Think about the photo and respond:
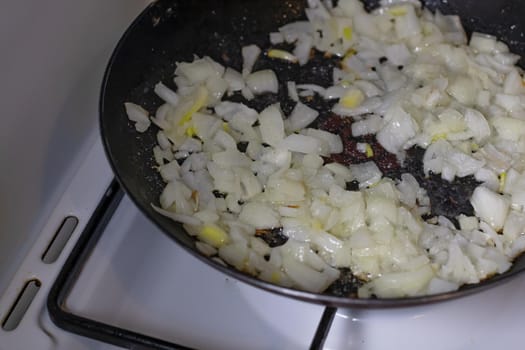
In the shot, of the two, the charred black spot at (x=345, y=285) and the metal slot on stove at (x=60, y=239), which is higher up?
the metal slot on stove at (x=60, y=239)

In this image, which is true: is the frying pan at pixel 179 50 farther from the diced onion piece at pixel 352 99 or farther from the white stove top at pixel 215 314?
the diced onion piece at pixel 352 99

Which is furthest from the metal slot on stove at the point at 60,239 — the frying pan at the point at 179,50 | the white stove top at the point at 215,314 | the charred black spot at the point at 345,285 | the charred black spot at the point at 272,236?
the charred black spot at the point at 345,285

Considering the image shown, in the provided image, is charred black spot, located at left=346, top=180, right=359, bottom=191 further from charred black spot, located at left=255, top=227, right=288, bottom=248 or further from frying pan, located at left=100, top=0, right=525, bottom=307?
frying pan, located at left=100, top=0, right=525, bottom=307

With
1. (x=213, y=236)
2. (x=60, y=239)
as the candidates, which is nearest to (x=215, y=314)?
(x=213, y=236)

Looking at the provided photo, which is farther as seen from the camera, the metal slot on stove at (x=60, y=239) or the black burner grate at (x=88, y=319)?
the metal slot on stove at (x=60, y=239)

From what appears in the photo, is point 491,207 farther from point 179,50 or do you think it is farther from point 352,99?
point 179,50

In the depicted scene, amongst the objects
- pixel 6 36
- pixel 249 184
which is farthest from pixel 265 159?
pixel 6 36

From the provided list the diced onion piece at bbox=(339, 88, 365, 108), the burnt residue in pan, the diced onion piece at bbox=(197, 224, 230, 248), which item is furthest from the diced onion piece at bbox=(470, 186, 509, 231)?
the diced onion piece at bbox=(197, 224, 230, 248)
